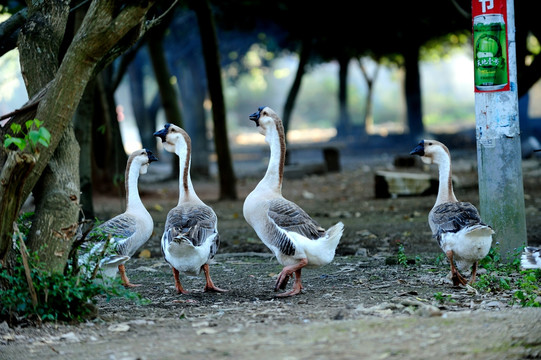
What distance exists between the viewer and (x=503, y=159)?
304 inches

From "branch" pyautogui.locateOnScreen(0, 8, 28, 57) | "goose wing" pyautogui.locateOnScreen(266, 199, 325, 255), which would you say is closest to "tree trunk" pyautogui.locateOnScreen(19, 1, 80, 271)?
"branch" pyautogui.locateOnScreen(0, 8, 28, 57)

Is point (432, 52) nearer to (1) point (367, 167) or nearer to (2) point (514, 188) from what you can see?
(1) point (367, 167)

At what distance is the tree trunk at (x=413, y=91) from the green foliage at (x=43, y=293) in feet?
76.2

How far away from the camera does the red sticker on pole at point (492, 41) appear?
761cm

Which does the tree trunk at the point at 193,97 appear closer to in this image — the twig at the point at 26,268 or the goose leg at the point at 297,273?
the goose leg at the point at 297,273

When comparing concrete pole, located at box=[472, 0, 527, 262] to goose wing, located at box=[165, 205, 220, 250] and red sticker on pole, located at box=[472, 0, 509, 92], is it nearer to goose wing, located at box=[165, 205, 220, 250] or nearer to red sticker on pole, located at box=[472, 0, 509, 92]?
red sticker on pole, located at box=[472, 0, 509, 92]

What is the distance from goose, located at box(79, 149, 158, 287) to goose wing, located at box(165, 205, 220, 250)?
0.54 metres

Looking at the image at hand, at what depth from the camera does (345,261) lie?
8797mm

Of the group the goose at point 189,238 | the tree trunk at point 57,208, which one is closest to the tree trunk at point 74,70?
the tree trunk at point 57,208

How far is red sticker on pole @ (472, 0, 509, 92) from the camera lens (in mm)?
7605

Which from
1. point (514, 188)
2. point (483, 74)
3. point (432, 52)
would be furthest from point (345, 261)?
point (432, 52)

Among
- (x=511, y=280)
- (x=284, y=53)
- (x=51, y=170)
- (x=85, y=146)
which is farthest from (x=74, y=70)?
(x=284, y=53)

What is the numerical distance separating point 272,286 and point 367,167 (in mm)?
16764

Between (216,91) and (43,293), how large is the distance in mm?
9455
